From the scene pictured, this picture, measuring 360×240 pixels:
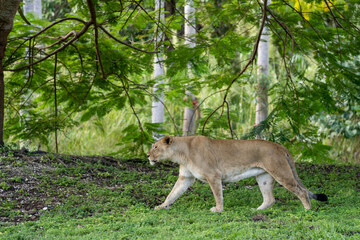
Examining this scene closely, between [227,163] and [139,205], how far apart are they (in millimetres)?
1713

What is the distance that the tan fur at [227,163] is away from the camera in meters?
7.67

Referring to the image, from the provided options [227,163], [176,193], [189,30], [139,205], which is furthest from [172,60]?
[189,30]

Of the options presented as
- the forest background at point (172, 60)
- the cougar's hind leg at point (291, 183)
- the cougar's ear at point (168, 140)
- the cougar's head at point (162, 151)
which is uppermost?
the forest background at point (172, 60)

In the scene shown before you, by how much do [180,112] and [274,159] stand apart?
45.4 feet

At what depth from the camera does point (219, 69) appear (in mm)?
10414

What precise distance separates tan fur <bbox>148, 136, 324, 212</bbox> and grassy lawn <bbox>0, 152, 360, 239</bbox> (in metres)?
0.34

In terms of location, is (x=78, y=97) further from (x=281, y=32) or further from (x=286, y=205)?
(x=286, y=205)

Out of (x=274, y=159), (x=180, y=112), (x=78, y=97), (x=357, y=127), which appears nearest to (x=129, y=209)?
(x=274, y=159)

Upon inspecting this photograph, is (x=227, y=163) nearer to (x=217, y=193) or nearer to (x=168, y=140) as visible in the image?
(x=217, y=193)

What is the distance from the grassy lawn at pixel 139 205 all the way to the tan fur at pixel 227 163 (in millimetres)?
342

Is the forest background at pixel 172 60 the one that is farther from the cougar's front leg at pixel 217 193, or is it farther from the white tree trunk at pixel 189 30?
the cougar's front leg at pixel 217 193

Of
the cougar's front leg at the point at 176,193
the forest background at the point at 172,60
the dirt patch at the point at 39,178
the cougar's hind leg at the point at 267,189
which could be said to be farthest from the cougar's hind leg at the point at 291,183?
the dirt patch at the point at 39,178

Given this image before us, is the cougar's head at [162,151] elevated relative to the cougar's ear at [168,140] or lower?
lower

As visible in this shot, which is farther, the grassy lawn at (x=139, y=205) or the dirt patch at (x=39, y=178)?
the dirt patch at (x=39, y=178)
